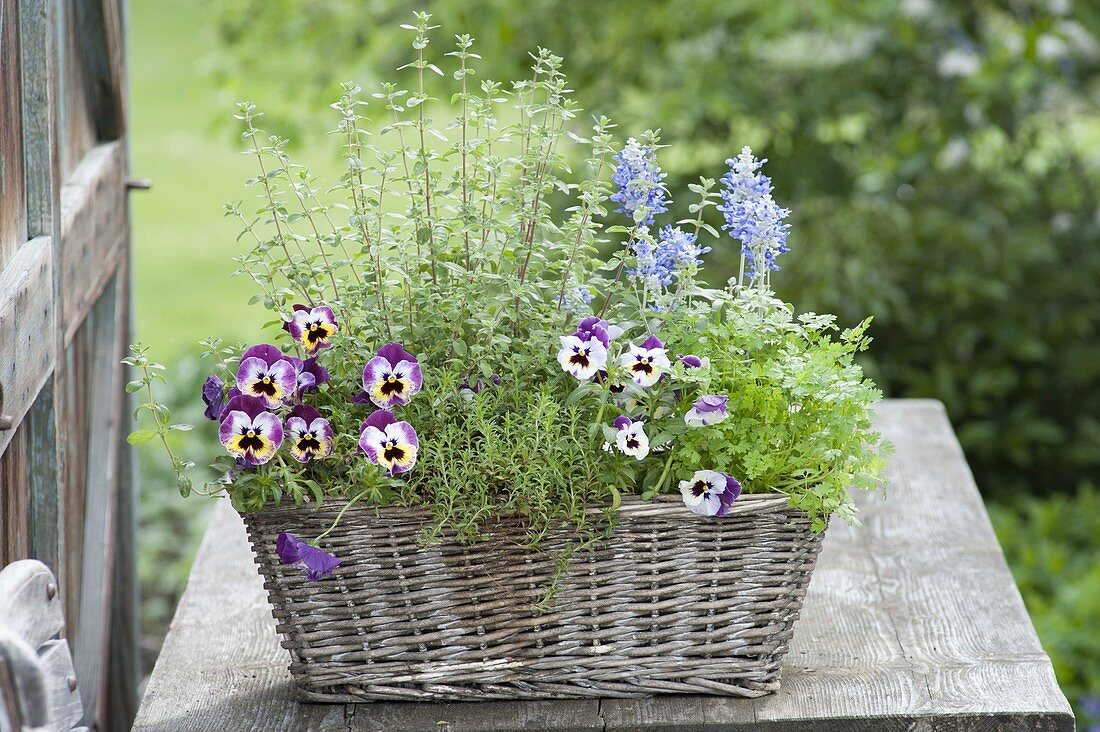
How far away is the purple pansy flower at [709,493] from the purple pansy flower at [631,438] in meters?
0.06

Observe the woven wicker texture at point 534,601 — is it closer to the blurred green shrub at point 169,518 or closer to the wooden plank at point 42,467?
the wooden plank at point 42,467

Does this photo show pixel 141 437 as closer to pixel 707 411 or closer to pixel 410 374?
pixel 410 374

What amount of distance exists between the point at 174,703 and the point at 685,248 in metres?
0.84

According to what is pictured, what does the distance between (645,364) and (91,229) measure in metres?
1.18

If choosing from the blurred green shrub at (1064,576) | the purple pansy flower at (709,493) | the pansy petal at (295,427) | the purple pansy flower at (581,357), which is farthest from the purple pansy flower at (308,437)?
the blurred green shrub at (1064,576)

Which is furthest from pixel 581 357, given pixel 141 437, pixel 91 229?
pixel 91 229

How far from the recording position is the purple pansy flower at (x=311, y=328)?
1398mm

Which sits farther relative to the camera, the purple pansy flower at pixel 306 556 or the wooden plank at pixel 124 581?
the wooden plank at pixel 124 581

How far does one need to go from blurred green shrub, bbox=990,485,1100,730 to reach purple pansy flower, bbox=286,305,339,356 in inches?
91.4

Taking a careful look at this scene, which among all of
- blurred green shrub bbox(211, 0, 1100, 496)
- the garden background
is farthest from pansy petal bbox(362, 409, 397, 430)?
blurred green shrub bbox(211, 0, 1100, 496)

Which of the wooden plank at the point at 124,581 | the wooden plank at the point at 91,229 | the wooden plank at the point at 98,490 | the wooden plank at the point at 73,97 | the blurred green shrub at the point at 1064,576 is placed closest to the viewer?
the wooden plank at the point at 91,229

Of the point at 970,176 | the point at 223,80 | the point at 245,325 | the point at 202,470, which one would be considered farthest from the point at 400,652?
the point at 245,325

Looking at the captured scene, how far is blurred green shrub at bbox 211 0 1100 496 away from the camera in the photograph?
3.86 m

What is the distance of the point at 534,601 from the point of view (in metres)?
1.44
